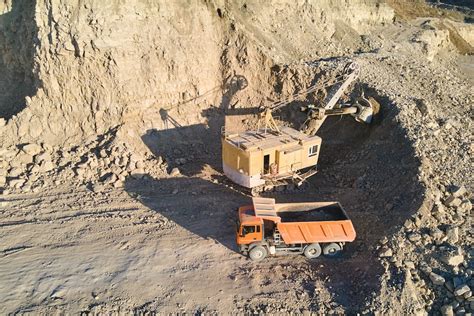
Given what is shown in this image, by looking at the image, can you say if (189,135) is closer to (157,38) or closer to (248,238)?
(157,38)

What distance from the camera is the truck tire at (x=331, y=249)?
1307cm

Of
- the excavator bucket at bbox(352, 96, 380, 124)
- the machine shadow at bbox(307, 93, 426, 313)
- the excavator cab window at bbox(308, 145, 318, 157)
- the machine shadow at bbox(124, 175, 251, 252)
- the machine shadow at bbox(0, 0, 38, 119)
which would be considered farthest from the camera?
the machine shadow at bbox(0, 0, 38, 119)

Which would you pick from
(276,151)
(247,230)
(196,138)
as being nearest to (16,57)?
(196,138)

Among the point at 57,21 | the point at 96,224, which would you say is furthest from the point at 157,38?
the point at 96,224

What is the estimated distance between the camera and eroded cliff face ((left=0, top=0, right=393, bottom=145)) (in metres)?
16.9

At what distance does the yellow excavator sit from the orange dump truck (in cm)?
154

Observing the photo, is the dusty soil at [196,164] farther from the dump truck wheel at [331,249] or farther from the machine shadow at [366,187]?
the dump truck wheel at [331,249]

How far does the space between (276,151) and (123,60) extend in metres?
7.39

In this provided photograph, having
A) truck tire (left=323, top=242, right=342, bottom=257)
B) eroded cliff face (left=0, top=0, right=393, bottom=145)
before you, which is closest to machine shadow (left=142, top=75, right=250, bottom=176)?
eroded cliff face (left=0, top=0, right=393, bottom=145)

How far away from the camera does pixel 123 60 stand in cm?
1731

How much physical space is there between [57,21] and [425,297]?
1569cm

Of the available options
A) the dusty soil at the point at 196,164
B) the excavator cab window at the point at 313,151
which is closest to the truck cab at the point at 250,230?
the dusty soil at the point at 196,164

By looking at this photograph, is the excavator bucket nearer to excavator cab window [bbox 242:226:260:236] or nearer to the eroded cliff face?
the eroded cliff face

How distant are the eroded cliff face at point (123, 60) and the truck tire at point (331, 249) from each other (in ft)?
27.2
